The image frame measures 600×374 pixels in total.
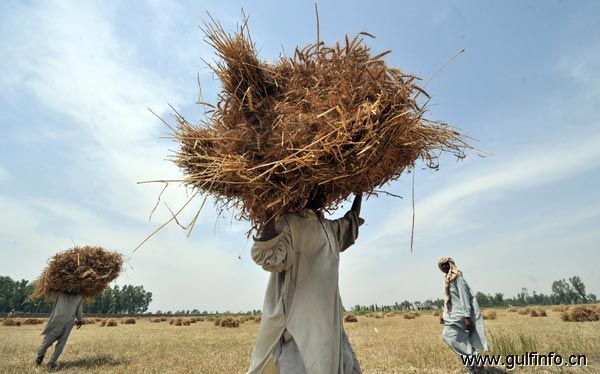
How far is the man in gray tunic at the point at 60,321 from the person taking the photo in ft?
24.4

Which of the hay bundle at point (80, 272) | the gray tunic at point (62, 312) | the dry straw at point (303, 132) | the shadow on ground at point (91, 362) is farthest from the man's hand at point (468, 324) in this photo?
the gray tunic at point (62, 312)

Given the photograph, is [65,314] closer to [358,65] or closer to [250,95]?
[250,95]

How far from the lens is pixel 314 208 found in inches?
104

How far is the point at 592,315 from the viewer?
16484 mm

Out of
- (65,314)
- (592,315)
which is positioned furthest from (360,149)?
(592,315)

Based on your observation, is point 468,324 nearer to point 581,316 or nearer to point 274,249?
point 274,249

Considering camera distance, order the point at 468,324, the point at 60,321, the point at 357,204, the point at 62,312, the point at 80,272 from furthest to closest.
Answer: the point at 80,272, the point at 62,312, the point at 60,321, the point at 468,324, the point at 357,204

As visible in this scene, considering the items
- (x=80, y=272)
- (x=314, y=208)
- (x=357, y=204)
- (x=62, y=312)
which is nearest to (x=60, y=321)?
(x=62, y=312)

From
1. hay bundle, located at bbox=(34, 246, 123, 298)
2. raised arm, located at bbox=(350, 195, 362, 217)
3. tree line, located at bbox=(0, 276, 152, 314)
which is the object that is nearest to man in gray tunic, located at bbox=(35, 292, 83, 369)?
hay bundle, located at bbox=(34, 246, 123, 298)

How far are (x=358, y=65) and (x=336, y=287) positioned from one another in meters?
1.48

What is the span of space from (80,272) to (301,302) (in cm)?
803

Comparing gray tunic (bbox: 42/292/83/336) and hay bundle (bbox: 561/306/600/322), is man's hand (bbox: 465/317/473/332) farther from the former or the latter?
hay bundle (bbox: 561/306/600/322)

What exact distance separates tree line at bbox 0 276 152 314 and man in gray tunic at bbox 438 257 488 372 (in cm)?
5759

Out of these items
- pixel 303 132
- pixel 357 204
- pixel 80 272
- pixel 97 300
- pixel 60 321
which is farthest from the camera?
pixel 97 300
